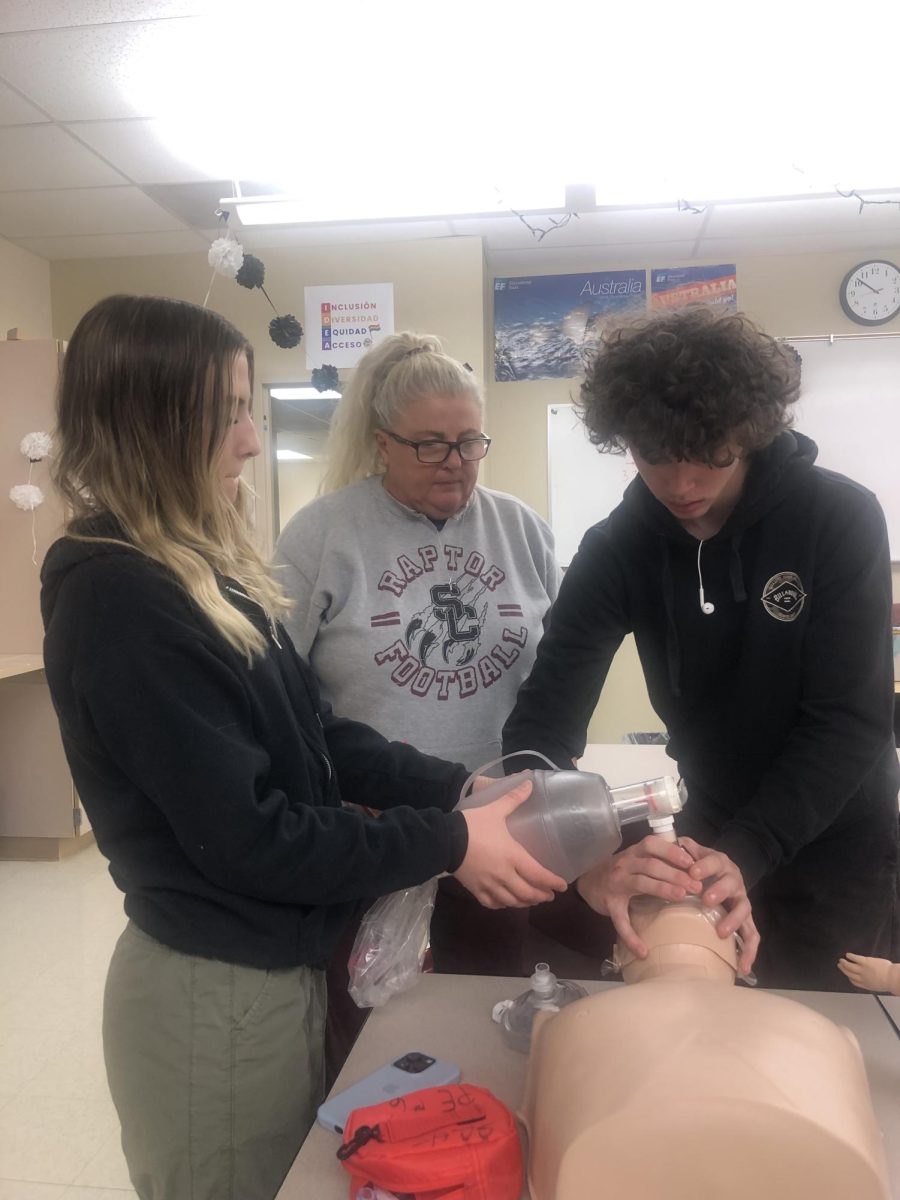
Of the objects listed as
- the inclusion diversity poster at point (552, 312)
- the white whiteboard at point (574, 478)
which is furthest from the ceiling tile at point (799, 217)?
the white whiteboard at point (574, 478)

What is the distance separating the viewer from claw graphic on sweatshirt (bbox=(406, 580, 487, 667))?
156cm

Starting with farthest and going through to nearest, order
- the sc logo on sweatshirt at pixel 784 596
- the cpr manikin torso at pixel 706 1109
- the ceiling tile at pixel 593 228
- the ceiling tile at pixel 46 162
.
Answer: the ceiling tile at pixel 593 228 < the ceiling tile at pixel 46 162 < the sc logo on sweatshirt at pixel 784 596 < the cpr manikin torso at pixel 706 1109

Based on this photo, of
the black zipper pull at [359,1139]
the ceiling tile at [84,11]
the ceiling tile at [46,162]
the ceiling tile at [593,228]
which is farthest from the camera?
the ceiling tile at [593,228]

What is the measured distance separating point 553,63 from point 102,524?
242cm

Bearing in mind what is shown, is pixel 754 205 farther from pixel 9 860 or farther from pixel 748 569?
pixel 9 860

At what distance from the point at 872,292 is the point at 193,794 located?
4266mm

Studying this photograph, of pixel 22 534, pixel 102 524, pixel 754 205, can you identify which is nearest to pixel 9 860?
pixel 22 534

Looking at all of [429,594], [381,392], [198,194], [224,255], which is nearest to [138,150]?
[198,194]

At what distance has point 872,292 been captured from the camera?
407 cm

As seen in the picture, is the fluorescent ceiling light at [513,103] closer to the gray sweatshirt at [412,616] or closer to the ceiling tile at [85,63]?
the ceiling tile at [85,63]

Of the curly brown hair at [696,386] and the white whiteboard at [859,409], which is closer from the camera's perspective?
the curly brown hair at [696,386]

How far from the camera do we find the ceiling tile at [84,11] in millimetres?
2318

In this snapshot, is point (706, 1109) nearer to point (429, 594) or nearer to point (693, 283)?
point (429, 594)

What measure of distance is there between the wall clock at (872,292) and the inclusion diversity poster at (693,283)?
0.51 m
